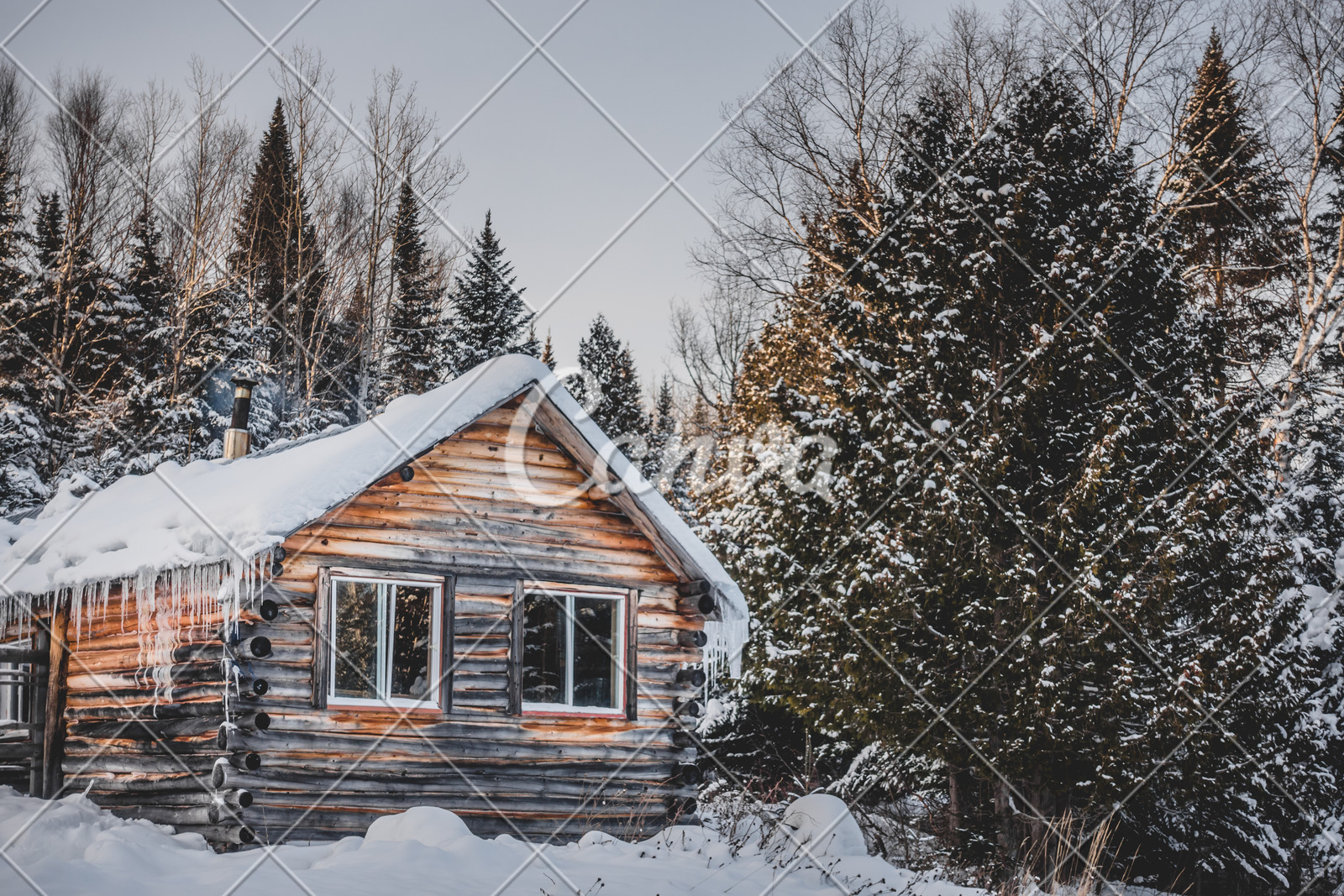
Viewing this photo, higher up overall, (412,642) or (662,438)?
(662,438)

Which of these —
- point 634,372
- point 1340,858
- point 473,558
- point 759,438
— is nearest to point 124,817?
point 473,558

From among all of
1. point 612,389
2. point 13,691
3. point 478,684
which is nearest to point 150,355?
point 13,691

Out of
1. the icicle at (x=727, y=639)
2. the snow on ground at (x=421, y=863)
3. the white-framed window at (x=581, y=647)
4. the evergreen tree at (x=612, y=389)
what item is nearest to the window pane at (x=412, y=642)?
the white-framed window at (x=581, y=647)

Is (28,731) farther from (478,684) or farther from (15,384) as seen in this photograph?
(15,384)

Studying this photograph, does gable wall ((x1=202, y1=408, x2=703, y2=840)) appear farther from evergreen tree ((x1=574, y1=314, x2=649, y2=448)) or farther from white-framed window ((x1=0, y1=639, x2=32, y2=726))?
evergreen tree ((x1=574, y1=314, x2=649, y2=448))

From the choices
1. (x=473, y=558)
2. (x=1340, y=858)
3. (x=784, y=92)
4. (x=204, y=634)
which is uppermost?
(x=784, y=92)

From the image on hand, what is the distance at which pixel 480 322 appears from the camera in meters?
30.8

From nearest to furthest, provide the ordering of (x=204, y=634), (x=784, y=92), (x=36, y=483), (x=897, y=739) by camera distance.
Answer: (x=204, y=634) < (x=897, y=739) < (x=784, y=92) < (x=36, y=483)

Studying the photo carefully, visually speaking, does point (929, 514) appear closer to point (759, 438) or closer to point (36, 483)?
point (759, 438)

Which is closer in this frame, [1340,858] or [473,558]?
[473,558]

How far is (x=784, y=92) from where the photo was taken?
1931 cm

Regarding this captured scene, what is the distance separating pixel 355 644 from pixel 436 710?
3.59ft

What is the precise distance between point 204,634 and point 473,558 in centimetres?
265

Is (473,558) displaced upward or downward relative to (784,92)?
downward
